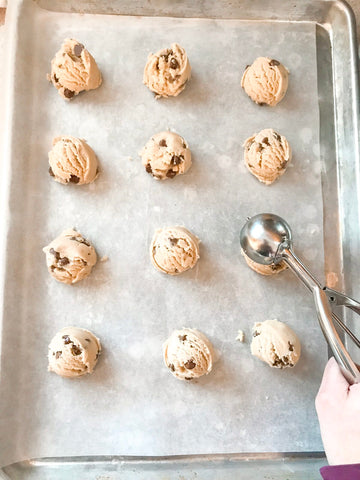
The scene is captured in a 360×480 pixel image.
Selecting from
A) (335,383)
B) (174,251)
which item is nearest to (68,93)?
(174,251)

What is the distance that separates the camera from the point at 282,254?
4.58 feet

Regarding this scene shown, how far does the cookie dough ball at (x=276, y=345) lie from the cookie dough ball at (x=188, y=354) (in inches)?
6.1

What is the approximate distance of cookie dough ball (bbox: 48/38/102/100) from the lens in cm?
151

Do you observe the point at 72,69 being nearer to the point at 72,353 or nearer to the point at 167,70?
the point at 167,70

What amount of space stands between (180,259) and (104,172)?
391 millimetres

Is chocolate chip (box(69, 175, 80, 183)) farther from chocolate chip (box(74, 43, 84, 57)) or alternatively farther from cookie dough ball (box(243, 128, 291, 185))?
cookie dough ball (box(243, 128, 291, 185))

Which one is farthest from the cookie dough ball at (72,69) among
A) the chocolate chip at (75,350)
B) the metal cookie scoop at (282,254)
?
the chocolate chip at (75,350)

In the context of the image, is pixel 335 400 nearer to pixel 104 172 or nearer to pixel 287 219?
pixel 287 219

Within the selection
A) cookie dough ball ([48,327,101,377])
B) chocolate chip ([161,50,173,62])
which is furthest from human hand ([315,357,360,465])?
chocolate chip ([161,50,173,62])

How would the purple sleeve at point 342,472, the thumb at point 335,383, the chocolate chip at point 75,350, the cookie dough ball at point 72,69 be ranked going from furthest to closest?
the cookie dough ball at point 72,69
the chocolate chip at point 75,350
the thumb at point 335,383
the purple sleeve at point 342,472

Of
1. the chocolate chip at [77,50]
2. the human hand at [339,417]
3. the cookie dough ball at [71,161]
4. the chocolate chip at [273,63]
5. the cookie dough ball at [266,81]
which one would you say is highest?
the chocolate chip at [77,50]

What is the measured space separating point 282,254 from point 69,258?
2.12 feet

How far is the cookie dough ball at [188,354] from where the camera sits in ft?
4.68

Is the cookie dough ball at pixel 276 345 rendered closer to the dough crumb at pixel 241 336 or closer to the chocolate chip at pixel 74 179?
the dough crumb at pixel 241 336
